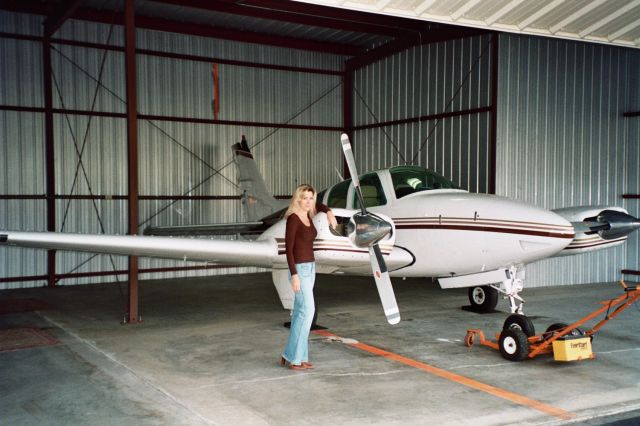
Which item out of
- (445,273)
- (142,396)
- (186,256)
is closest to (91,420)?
(142,396)

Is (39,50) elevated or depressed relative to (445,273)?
elevated

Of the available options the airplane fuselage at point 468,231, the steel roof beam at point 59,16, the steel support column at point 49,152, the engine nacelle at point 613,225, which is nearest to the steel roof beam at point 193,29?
the steel roof beam at point 59,16

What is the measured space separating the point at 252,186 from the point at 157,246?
6363mm

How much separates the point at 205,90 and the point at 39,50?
4.03 metres

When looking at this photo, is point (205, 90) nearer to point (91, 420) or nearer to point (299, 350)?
point (299, 350)

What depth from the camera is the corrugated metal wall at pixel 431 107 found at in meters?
13.2

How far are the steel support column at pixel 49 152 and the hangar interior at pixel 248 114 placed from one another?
1.5 inches

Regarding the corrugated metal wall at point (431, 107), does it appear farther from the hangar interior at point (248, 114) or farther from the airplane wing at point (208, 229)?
the airplane wing at point (208, 229)

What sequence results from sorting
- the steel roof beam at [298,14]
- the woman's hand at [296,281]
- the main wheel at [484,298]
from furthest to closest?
the steel roof beam at [298,14]
the main wheel at [484,298]
the woman's hand at [296,281]

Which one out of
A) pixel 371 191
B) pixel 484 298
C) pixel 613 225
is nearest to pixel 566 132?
pixel 484 298

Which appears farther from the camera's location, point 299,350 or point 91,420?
point 299,350

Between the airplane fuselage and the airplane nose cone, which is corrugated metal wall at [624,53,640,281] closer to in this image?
the airplane fuselage

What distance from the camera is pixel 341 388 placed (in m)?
5.71

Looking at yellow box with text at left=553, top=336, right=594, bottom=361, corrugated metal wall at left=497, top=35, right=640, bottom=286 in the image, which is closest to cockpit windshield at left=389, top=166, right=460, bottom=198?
yellow box with text at left=553, top=336, right=594, bottom=361
